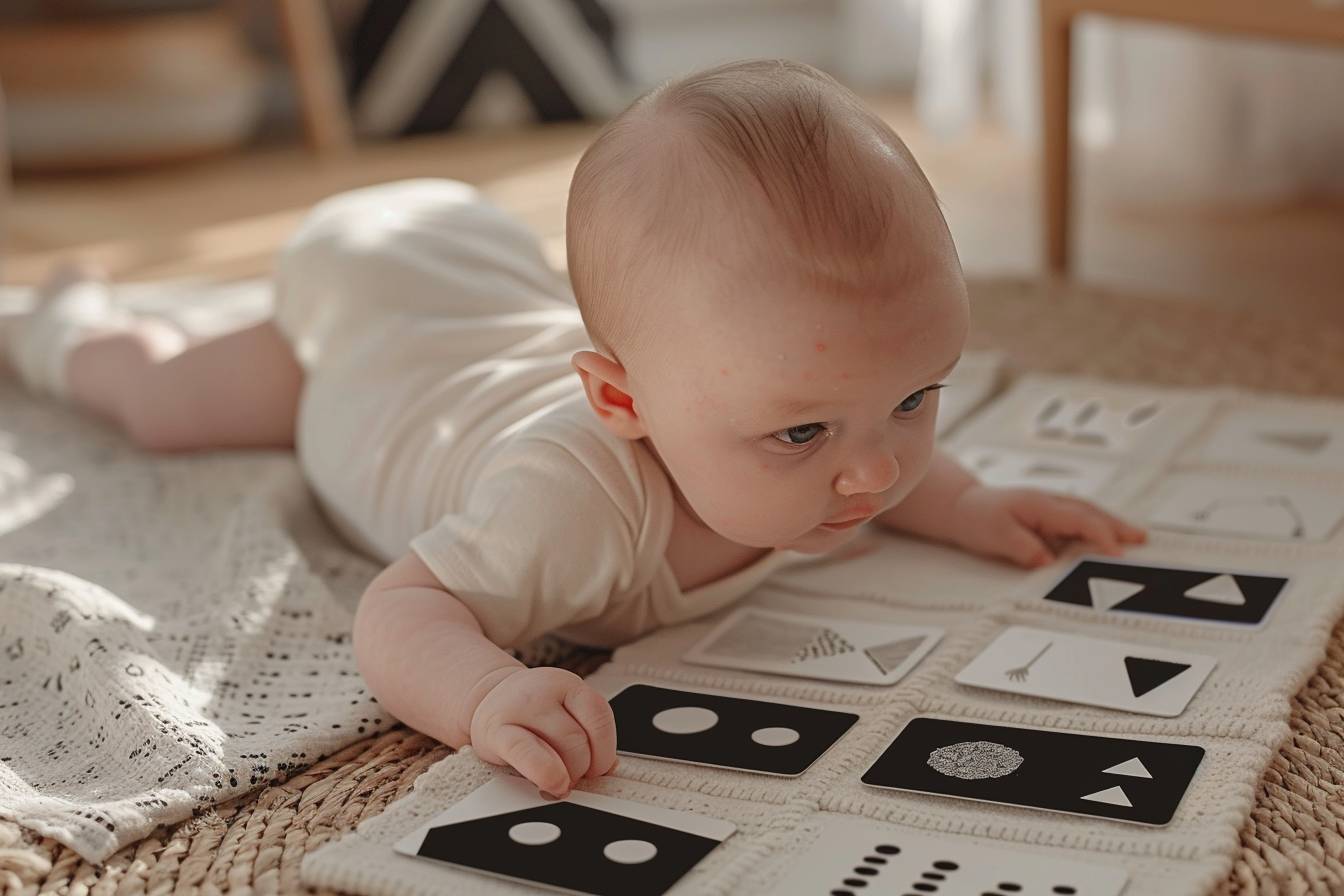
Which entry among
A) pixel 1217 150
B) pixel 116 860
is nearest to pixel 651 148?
pixel 116 860

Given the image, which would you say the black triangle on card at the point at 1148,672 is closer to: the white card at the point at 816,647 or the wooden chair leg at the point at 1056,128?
the white card at the point at 816,647

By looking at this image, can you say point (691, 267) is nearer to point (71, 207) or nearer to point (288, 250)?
point (288, 250)

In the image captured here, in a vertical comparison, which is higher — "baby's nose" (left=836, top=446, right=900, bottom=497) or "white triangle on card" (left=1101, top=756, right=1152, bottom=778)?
"baby's nose" (left=836, top=446, right=900, bottom=497)

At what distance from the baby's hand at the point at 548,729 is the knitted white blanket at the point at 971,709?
2 centimetres

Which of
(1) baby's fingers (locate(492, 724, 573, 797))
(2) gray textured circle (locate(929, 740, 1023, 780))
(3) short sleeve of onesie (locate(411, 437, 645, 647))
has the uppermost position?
(3) short sleeve of onesie (locate(411, 437, 645, 647))

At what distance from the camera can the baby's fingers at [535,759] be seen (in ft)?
2.67

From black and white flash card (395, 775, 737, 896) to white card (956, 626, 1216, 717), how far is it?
0.72 feet

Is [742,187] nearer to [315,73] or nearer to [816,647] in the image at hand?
[816,647]

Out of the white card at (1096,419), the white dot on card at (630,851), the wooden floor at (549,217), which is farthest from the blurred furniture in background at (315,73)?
the white dot on card at (630,851)

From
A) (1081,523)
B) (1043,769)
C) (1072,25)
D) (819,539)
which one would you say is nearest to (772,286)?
(819,539)

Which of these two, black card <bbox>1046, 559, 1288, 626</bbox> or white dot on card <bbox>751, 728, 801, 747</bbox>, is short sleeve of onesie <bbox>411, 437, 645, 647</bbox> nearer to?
white dot on card <bbox>751, 728, 801, 747</bbox>

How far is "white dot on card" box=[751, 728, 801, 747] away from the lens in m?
0.88

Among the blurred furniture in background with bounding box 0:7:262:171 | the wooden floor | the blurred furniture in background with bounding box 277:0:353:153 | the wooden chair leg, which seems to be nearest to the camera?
the wooden chair leg

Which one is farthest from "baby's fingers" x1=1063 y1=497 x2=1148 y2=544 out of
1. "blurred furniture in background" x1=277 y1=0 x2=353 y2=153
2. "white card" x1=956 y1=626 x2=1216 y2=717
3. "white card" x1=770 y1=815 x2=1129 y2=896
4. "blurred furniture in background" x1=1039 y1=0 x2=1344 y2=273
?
"blurred furniture in background" x1=277 y1=0 x2=353 y2=153
